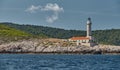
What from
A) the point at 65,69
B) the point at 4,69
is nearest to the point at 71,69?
the point at 65,69

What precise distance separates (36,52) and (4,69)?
130 metres

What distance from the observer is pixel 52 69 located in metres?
72.9

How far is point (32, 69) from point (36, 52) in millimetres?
128606

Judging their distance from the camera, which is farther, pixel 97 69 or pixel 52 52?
pixel 52 52

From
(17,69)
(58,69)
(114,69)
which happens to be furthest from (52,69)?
(114,69)

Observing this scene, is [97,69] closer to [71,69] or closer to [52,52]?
[71,69]

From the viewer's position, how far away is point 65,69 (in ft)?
239

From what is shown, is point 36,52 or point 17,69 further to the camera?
point 36,52

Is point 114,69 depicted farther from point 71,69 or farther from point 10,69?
point 10,69

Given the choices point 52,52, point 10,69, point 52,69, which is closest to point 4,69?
point 10,69

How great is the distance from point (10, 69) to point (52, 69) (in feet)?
22.7

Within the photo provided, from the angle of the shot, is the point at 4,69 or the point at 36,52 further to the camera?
the point at 36,52

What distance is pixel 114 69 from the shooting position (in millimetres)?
73500

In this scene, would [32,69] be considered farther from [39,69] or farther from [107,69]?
[107,69]
